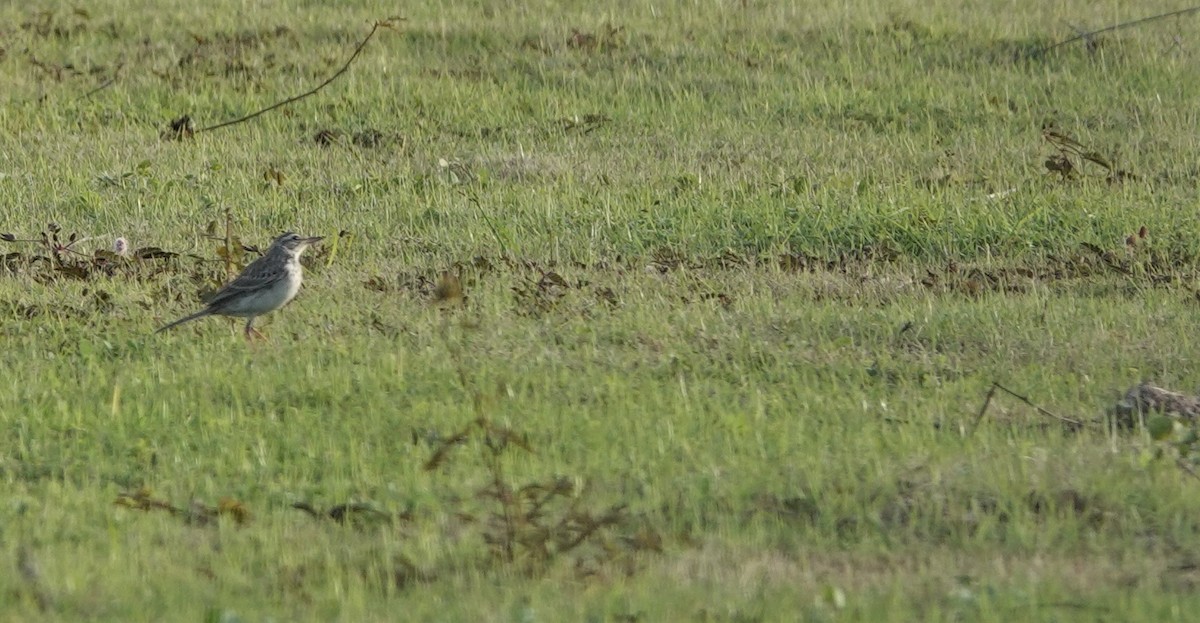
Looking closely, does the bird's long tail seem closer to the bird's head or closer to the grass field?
the grass field

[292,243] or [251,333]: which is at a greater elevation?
[292,243]

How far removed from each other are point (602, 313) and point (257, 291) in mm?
1868

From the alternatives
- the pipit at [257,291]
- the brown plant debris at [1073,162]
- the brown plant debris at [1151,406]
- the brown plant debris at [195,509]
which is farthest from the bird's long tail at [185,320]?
the brown plant debris at [1073,162]

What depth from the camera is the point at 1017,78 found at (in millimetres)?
16578

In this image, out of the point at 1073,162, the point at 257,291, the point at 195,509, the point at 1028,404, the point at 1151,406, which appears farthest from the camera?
the point at 1073,162

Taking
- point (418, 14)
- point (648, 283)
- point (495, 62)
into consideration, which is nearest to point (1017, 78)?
point (495, 62)

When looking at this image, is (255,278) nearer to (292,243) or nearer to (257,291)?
(257,291)

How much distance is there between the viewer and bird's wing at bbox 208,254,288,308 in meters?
9.41

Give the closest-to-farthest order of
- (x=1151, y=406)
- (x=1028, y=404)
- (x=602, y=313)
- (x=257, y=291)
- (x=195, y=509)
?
(x=195, y=509), (x=1151, y=406), (x=1028, y=404), (x=257, y=291), (x=602, y=313)

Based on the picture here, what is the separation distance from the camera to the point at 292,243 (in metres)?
9.98

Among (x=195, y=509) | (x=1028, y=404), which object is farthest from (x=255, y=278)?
(x=1028, y=404)

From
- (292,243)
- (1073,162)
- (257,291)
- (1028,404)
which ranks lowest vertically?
(1073,162)

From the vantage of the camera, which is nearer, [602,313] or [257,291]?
[257,291]

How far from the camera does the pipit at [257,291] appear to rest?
9.43 meters
